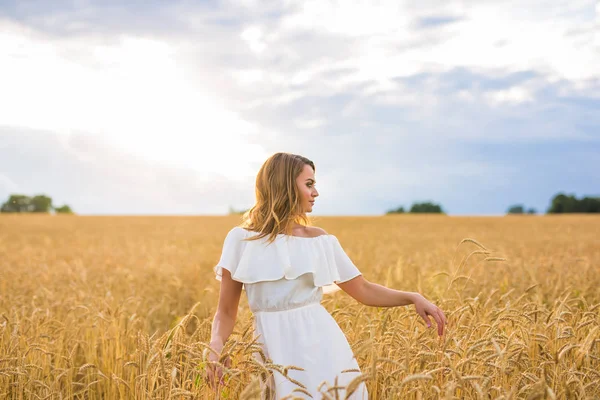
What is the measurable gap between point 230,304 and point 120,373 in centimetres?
172

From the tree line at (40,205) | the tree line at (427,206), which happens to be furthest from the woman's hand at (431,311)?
the tree line at (40,205)

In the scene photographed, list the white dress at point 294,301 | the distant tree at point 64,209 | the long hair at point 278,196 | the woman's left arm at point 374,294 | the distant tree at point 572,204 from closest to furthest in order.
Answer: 1. the white dress at point 294,301
2. the long hair at point 278,196
3. the woman's left arm at point 374,294
4. the distant tree at point 572,204
5. the distant tree at point 64,209

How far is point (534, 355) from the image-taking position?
3.60 metres

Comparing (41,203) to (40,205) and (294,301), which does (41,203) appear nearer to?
(40,205)

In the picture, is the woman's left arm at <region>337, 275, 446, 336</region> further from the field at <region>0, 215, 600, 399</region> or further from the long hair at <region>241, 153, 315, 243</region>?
the long hair at <region>241, 153, 315, 243</region>

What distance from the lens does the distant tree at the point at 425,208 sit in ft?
202

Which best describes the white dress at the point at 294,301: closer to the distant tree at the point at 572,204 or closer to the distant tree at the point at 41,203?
the distant tree at the point at 572,204

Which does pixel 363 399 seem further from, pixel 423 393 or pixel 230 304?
pixel 230 304

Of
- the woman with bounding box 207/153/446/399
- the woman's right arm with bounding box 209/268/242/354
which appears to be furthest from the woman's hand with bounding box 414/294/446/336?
the woman's right arm with bounding box 209/268/242/354

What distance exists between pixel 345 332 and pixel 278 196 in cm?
154

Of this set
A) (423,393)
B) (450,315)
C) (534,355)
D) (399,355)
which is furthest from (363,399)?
(534,355)

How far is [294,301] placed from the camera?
273 cm

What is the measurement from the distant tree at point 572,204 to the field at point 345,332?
5271 centimetres

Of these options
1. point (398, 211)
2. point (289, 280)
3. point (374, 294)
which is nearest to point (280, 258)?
point (289, 280)
